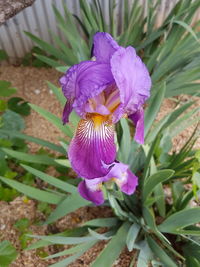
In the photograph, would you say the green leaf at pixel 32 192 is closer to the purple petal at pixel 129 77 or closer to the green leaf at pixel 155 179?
the green leaf at pixel 155 179

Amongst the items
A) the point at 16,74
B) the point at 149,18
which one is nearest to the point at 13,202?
the point at 16,74

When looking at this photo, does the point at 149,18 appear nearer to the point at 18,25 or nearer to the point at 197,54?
the point at 197,54

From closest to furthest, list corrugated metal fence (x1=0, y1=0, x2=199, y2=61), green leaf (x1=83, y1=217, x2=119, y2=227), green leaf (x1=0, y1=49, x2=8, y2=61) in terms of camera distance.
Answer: green leaf (x1=83, y1=217, x2=119, y2=227), corrugated metal fence (x1=0, y1=0, x2=199, y2=61), green leaf (x1=0, y1=49, x2=8, y2=61)

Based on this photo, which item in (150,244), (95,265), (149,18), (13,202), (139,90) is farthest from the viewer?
(149,18)

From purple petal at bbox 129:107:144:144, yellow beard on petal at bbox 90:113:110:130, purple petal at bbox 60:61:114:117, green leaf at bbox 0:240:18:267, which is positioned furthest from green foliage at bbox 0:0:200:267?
purple petal at bbox 60:61:114:117

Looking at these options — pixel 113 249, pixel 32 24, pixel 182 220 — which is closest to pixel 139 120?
pixel 182 220

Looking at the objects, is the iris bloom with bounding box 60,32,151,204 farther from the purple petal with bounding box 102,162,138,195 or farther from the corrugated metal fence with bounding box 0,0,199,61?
the corrugated metal fence with bounding box 0,0,199,61

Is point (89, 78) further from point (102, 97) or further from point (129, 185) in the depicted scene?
point (129, 185)
